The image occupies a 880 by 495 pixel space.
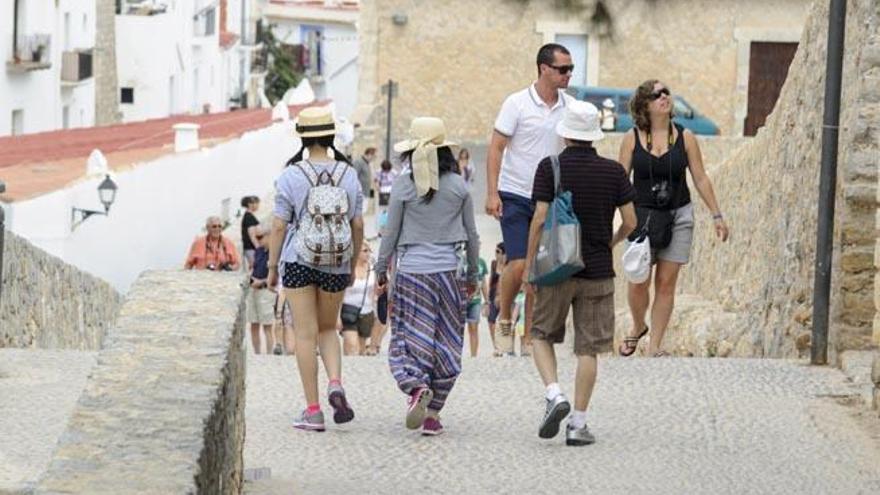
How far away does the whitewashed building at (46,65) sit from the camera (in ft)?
120

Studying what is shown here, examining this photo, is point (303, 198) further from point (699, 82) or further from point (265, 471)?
point (699, 82)

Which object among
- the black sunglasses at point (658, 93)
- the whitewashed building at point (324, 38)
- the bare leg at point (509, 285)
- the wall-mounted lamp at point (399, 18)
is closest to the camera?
the bare leg at point (509, 285)

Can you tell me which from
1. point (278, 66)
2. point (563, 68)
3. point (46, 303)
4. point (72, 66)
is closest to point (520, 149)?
point (563, 68)

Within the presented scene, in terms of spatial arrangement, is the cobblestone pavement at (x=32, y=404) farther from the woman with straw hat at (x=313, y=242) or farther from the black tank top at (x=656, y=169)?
the black tank top at (x=656, y=169)

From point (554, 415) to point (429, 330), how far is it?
2.27 feet

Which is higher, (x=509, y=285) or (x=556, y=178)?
(x=556, y=178)

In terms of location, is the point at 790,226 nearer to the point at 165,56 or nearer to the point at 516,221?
the point at 516,221

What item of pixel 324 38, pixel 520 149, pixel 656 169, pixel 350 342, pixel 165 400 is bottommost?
pixel 350 342

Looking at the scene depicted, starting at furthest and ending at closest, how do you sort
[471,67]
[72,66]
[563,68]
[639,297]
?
1. [72,66]
2. [471,67]
3. [639,297]
4. [563,68]

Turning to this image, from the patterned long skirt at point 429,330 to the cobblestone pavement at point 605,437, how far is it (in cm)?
27

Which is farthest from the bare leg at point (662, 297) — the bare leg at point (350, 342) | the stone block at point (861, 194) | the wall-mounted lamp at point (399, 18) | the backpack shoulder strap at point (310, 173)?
the wall-mounted lamp at point (399, 18)

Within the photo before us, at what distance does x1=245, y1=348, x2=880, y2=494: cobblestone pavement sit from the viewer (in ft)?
26.0

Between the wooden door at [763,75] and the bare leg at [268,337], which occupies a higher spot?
the wooden door at [763,75]

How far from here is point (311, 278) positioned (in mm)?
8734
